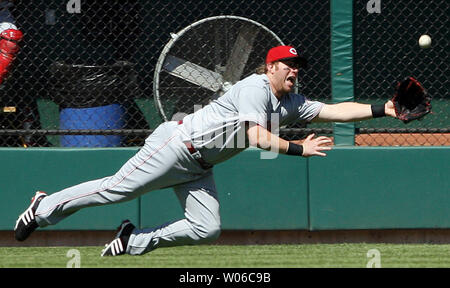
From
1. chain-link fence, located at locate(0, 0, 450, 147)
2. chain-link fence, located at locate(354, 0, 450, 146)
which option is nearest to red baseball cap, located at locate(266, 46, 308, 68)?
chain-link fence, located at locate(0, 0, 450, 147)

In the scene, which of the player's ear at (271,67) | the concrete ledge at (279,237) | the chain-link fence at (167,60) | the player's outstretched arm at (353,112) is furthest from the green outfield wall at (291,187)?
the player's ear at (271,67)

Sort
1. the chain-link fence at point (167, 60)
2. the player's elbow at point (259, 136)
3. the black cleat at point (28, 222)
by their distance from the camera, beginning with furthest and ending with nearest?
the chain-link fence at point (167, 60) < the black cleat at point (28, 222) < the player's elbow at point (259, 136)

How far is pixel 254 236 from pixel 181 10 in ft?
8.81

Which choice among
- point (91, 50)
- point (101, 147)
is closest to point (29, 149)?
point (101, 147)

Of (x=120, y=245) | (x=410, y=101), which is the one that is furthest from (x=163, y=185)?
(x=410, y=101)

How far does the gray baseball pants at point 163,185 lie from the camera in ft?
18.3

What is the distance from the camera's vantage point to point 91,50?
8.69m

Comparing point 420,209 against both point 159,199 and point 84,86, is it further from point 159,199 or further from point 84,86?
point 84,86

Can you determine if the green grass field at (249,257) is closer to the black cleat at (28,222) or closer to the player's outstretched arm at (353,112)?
the black cleat at (28,222)

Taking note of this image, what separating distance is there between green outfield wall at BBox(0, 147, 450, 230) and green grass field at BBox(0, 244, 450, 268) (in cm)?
21

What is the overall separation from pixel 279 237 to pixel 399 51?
267cm

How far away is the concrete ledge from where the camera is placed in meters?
7.42

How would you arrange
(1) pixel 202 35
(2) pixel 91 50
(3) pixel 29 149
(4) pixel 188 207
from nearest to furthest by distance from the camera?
(4) pixel 188 207 < (3) pixel 29 149 < (1) pixel 202 35 < (2) pixel 91 50

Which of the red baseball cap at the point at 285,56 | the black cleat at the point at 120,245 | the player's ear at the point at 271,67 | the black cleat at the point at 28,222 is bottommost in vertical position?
the black cleat at the point at 120,245
